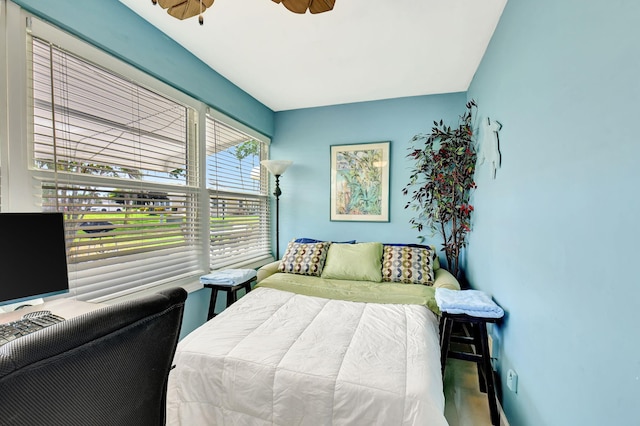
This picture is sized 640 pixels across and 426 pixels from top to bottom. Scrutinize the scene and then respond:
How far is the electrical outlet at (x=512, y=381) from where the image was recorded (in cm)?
150

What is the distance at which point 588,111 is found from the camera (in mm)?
883

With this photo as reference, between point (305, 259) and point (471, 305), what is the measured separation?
166cm

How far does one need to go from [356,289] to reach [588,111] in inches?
77.8

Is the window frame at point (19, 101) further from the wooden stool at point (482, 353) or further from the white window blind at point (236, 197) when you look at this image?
the wooden stool at point (482, 353)

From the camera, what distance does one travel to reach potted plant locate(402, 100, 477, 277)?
2.68 m

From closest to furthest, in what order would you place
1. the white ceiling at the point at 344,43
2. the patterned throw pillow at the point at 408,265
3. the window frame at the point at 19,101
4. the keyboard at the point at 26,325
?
the keyboard at the point at 26,325, the window frame at the point at 19,101, the white ceiling at the point at 344,43, the patterned throw pillow at the point at 408,265

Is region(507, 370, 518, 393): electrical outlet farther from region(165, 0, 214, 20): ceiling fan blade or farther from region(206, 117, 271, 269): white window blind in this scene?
region(165, 0, 214, 20): ceiling fan blade

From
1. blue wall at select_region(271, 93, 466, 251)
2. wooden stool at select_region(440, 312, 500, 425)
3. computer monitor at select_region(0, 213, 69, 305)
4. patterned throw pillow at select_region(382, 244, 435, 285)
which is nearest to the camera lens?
computer monitor at select_region(0, 213, 69, 305)

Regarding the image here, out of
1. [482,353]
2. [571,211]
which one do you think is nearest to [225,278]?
[482,353]

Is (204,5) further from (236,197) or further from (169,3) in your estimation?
(236,197)

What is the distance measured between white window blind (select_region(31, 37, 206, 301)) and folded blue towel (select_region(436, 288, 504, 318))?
2.09 m

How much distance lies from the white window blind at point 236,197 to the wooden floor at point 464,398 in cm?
225

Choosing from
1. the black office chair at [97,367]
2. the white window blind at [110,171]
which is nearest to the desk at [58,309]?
the white window blind at [110,171]

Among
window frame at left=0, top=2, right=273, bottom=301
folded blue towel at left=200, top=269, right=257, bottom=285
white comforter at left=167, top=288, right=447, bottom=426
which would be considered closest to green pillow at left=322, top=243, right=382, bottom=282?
folded blue towel at left=200, top=269, right=257, bottom=285
